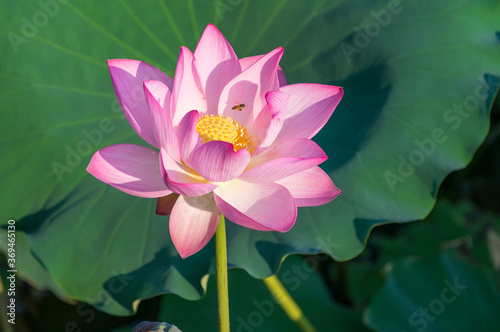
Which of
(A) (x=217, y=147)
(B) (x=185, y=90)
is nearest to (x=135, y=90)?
(B) (x=185, y=90)

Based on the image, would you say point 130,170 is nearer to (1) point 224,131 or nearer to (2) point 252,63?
(1) point 224,131

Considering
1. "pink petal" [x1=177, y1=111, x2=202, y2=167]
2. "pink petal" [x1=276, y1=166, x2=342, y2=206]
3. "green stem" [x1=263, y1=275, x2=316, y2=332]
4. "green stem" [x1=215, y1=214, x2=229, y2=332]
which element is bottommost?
"green stem" [x1=263, y1=275, x2=316, y2=332]

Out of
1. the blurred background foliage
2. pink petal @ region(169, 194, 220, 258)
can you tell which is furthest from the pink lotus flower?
the blurred background foliage

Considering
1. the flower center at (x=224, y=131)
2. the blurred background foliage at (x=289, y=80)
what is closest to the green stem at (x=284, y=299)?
the blurred background foliage at (x=289, y=80)

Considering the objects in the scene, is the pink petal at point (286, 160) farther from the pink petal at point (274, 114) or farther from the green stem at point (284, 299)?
the green stem at point (284, 299)

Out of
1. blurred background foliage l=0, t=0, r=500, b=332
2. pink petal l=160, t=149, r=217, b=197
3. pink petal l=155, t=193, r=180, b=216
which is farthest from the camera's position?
blurred background foliage l=0, t=0, r=500, b=332

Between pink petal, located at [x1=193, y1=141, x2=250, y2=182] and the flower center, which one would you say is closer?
pink petal, located at [x1=193, y1=141, x2=250, y2=182]

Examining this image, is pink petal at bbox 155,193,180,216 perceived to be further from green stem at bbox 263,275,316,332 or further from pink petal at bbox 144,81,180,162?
green stem at bbox 263,275,316,332

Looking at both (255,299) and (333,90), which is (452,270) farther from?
(333,90)

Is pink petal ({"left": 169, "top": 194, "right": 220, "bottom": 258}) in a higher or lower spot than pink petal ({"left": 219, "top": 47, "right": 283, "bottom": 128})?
lower
